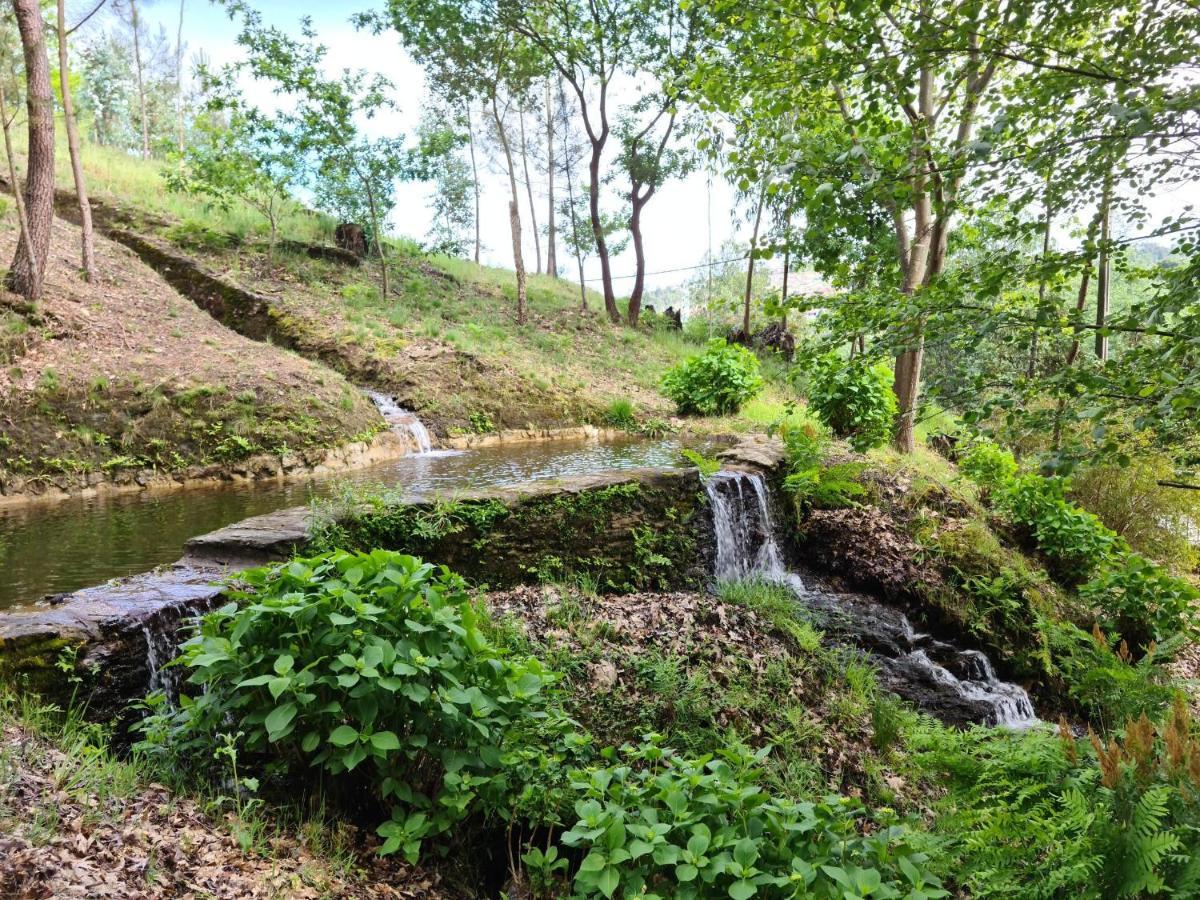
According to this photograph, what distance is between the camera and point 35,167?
405 inches

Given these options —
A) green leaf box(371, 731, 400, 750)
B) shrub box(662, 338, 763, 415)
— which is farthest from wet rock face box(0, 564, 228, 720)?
shrub box(662, 338, 763, 415)

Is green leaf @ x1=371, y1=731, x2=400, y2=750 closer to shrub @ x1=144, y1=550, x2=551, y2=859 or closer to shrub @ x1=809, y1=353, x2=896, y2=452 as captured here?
shrub @ x1=144, y1=550, x2=551, y2=859

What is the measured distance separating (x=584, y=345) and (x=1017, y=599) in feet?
45.8

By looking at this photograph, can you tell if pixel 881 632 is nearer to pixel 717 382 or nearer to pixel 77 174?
pixel 717 382

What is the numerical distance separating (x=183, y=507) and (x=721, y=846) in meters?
6.92

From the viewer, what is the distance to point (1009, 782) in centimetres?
304

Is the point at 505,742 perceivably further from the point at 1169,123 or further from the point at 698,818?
the point at 1169,123

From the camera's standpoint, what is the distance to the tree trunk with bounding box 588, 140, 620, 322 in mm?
21406

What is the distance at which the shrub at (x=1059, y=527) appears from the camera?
736 cm

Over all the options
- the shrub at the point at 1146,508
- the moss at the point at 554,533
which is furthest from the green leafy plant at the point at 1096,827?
the shrub at the point at 1146,508

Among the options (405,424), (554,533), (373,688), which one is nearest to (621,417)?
(405,424)

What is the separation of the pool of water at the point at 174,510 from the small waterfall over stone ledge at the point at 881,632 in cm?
102

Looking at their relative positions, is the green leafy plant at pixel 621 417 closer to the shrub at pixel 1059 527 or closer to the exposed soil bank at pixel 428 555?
the exposed soil bank at pixel 428 555

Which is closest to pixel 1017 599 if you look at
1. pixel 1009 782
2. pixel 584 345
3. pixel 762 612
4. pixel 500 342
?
pixel 762 612
